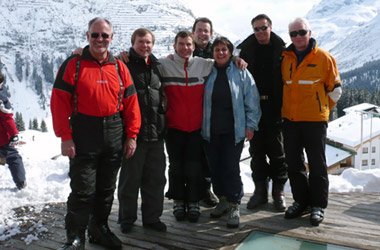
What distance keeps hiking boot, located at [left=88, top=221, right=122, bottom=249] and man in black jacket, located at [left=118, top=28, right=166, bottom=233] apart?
0.37 metres

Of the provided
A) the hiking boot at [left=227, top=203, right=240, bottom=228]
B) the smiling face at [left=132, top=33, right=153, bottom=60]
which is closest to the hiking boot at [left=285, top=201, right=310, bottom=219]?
the hiking boot at [left=227, top=203, right=240, bottom=228]

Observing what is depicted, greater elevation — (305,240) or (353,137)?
(305,240)

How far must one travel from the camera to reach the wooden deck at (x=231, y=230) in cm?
379

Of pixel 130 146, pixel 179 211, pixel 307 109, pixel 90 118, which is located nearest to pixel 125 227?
pixel 179 211

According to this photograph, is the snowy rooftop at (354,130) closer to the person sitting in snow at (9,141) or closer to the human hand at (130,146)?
the person sitting in snow at (9,141)

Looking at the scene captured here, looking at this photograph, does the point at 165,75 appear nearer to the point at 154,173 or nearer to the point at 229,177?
the point at 154,173

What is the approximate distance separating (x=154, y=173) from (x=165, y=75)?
1170 mm

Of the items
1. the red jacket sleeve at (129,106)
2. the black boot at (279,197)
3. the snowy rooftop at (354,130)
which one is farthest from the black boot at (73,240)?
the snowy rooftop at (354,130)

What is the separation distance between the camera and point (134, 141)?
3.67m

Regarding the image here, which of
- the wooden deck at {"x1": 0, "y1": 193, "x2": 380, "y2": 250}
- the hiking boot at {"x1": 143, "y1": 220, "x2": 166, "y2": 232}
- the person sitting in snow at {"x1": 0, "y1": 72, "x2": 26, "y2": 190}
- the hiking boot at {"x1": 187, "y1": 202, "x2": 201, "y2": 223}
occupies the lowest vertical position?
the wooden deck at {"x1": 0, "y1": 193, "x2": 380, "y2": 250}

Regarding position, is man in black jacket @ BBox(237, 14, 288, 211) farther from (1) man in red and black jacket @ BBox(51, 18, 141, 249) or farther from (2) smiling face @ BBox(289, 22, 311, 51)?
(1) man in red and black jacket @ BBox(51, 18, 141, 249)

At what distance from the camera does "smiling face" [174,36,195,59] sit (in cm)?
404

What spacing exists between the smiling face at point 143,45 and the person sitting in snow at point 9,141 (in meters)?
3.41

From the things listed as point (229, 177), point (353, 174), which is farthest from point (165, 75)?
point (353, 174)
